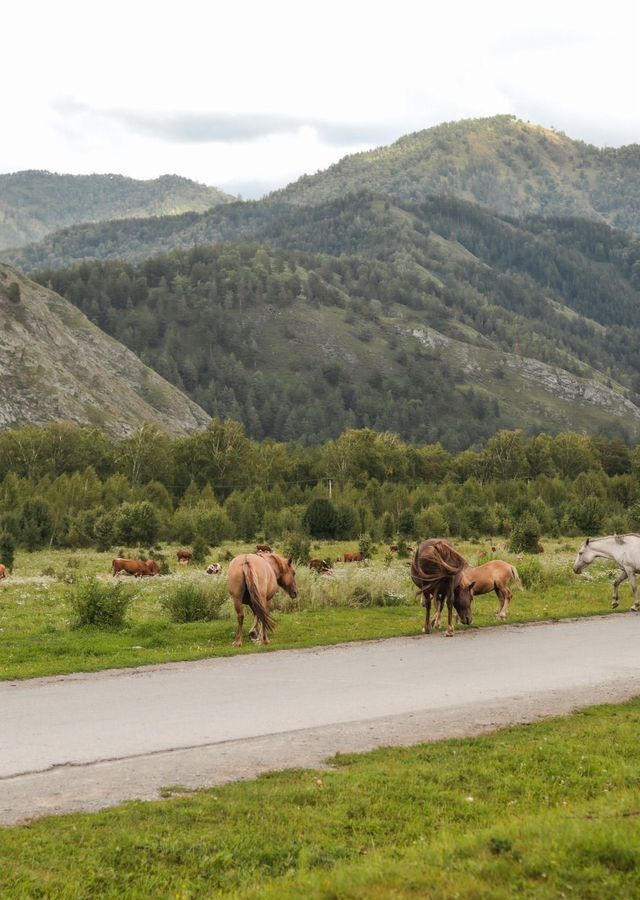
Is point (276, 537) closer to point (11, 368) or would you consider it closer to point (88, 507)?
point (88, 507)

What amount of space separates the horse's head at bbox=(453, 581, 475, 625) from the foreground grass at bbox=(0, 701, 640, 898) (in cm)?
1146

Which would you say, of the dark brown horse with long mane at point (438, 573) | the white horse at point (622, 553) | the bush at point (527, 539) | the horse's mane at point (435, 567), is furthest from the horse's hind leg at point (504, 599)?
the bush at point (527, 539)

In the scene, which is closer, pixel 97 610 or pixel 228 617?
pixel 97 610

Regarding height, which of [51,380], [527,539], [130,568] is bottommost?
[527,539]

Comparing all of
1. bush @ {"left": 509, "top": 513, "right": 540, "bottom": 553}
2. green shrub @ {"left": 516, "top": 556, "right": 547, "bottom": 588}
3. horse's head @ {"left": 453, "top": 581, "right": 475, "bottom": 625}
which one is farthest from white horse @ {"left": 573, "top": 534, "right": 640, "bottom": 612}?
bush @ {"left": 509, "top": 513, "right": 540, "bottom": 553}

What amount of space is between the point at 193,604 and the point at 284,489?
8496 centimetres

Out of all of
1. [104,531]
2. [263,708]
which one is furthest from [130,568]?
[263,708]

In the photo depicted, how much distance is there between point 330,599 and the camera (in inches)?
1142

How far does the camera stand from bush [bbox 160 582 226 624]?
2569cm

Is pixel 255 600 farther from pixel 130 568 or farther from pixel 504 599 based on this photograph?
pixel 130 568

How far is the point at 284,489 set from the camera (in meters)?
111

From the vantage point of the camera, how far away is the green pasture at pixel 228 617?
1956cm

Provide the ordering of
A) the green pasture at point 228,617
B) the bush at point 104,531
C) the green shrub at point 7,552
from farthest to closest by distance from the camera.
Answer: the bush at point 104,531 < the green shrub at point 7,552 < the green pasture at point 228,617

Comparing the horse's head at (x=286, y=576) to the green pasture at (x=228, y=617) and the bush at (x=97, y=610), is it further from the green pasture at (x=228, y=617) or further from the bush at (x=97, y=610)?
the bush at (x=97, y=610)
